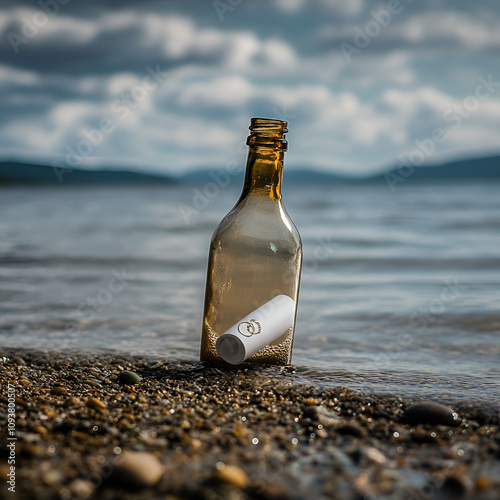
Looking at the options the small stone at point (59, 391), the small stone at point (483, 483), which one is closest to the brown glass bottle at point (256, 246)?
the small stone at point (59, 391)

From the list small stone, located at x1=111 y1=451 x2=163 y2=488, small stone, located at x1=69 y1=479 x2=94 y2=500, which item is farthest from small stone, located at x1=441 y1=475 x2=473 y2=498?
small stone, located at x1=69 y1=479 x2=94 y2=500

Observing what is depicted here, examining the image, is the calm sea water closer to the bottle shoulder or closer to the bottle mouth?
the bottle shoulder

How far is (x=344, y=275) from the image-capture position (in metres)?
6.36

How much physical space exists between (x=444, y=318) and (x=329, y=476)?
295 cm

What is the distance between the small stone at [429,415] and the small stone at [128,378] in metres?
1.05

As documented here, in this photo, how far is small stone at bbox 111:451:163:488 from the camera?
135cm

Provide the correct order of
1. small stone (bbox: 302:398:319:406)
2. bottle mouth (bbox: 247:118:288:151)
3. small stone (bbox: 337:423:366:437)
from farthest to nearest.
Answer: bottle mouth (bbox: 247:118:288:151), small stone (bbox: 302:398:319:406), small stone (bbox: 337:423:366:437)

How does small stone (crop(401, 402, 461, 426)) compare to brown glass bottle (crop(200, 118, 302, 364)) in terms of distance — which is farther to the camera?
brown glass bottle (crop(200, 118, 302, 364))

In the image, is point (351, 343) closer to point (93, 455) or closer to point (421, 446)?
point (421, 446)

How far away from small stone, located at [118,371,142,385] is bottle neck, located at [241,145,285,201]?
879 mm

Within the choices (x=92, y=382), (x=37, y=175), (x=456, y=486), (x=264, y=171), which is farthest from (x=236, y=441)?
(x=37, y=175)

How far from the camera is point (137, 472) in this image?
1358 millimetres

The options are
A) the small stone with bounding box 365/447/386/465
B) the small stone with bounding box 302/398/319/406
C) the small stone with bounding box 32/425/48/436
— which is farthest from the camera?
the small stone with bounding box 302/398/319/406

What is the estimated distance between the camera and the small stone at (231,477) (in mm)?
1362
